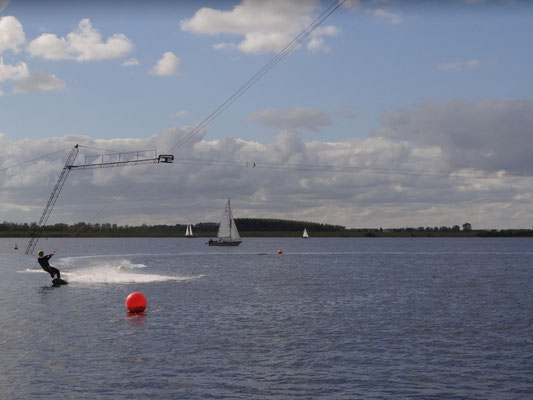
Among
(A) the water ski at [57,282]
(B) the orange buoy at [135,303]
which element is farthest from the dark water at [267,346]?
(A) the water ski at [57,282]

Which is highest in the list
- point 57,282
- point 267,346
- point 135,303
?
point 135,303

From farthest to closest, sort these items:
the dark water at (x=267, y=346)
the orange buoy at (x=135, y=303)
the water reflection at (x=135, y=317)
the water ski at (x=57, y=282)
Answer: the water ski at (x=57, y=282) → the orange buoy at (x=135, y=303) → the water reflection at (x=135, y=317) → the dark water at (x=267, y=346)

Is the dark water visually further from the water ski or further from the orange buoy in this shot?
the water ski

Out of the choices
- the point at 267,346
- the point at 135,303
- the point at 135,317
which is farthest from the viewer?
the point at 135,303

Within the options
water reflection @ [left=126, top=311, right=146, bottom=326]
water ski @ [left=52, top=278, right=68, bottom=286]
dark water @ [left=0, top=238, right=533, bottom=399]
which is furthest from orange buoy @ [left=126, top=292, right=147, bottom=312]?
water ski @ [left=52, top=278, right=68, bottom=286]

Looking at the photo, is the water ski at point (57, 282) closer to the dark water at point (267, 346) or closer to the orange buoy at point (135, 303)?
the dark water at point (267, 346)

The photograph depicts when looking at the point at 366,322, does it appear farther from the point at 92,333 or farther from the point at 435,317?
the point at 92,333

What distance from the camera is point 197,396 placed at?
81.5ft

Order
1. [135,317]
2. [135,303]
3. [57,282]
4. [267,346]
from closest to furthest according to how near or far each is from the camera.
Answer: [267,346]
[135,317]
[135,303]
[57,282]

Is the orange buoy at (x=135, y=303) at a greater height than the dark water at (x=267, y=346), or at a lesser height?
greater

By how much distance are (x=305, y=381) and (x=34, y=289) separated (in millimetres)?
53398

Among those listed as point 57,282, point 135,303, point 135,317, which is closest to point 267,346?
point 135,317

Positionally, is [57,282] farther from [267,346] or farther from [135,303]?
[267,346]

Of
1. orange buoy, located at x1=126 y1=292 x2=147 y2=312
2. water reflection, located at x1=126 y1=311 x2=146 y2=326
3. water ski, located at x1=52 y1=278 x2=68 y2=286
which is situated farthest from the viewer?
water ski, located at x1=52 y1=278 x2=68 y2=286
